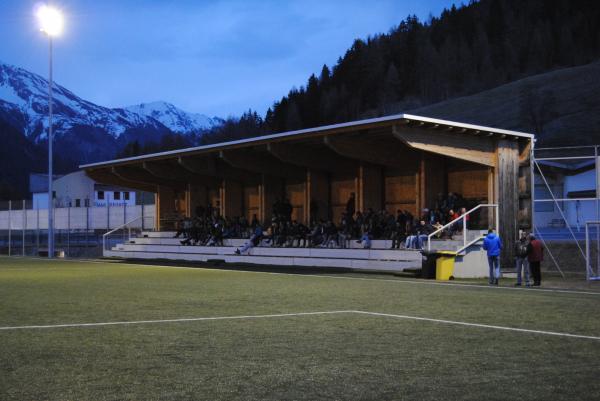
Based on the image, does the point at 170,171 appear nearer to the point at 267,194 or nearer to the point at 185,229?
the point at 185,229

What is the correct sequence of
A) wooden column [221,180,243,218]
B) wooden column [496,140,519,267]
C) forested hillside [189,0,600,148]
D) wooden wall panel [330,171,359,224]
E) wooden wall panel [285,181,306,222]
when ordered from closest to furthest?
wooden column [496,140,519,267] → wooden wall panel [330,171,359,224] → wooden wall panel [285,181,306,222] → wooden column [221,180,243,218] → forested hillside [189,0,600,148]

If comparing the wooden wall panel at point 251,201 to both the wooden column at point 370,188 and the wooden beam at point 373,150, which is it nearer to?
the wooden column at point 370,188

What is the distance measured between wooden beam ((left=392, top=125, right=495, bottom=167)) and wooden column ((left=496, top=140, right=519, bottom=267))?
1.34ft

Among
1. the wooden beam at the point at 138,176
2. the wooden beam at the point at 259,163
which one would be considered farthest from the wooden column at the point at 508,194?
the wooden beam at the point at 138,176

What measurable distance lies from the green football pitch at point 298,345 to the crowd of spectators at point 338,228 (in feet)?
30.9

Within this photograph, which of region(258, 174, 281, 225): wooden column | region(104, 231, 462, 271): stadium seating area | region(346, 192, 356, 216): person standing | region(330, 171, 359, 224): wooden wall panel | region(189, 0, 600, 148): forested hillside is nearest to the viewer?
region(104, 231, 462, 271): stadium seating area

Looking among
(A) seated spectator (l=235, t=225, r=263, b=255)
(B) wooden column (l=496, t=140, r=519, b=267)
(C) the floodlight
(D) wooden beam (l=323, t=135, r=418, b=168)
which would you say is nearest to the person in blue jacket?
(B) wooden column (l=496, t=140, r=519, b=267)

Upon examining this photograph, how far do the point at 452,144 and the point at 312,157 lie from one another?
754 cm

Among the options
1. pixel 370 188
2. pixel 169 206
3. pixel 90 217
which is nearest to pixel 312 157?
pixel 370 188

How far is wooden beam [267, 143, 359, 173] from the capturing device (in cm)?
2983

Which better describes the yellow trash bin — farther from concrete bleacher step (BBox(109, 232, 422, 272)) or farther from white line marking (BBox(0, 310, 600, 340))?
white line marking (BBox(0, 310, 600, 340))

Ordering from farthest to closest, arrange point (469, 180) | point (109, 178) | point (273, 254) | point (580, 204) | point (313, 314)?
1. point (109, 178)
2. point (273, 254)
3. point (469, 180)
4. point (580, 204)
5. point (313, 314)

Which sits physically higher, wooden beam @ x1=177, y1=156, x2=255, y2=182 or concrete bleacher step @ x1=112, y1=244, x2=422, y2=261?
wooden beam @ x1=177, y1=156, x2=255, y2=182

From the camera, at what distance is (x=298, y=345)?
28.1 feet
